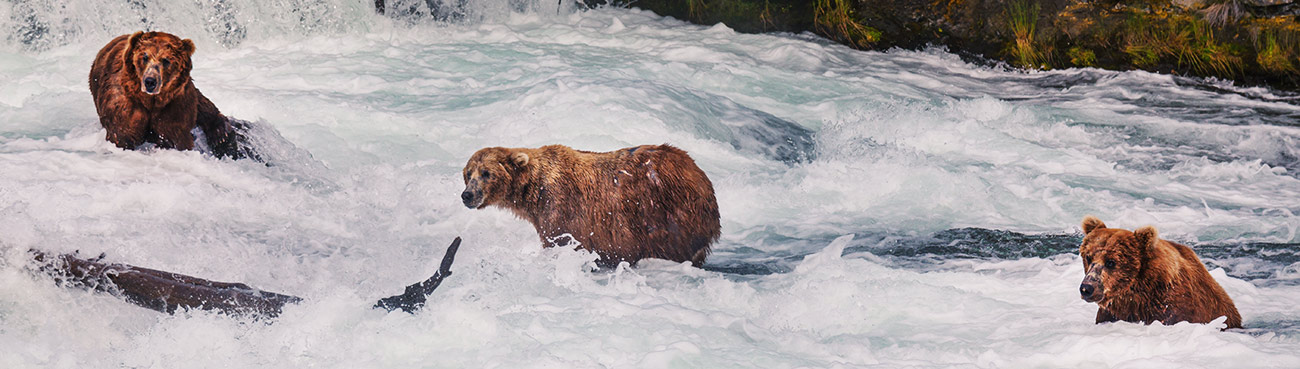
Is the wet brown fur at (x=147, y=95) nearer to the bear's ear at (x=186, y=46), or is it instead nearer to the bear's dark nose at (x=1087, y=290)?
the bear's ear at (x=186, y=46)

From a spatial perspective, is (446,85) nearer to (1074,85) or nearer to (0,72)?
(0,72)

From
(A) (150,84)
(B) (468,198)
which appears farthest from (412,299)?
(A) (150,84)

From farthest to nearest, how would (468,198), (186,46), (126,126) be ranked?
1. (126,126)
2. (186,46)
3. (468,198)

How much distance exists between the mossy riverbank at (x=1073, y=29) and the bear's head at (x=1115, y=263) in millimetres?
7984

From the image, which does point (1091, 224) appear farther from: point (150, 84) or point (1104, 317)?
point (150, 84)

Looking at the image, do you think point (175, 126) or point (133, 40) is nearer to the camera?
point (133, 40)

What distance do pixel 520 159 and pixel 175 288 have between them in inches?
57.5

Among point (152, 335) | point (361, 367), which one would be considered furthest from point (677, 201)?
point (152, 335)

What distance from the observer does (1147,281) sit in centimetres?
336

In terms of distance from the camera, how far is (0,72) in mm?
8906

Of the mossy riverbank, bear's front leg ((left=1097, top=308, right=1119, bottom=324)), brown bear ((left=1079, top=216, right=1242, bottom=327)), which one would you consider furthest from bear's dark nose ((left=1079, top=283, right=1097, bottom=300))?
the mossy riverbank

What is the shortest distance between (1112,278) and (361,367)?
2438 mm

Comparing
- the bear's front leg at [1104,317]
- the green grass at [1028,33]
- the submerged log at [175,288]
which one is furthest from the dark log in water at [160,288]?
the green grass at [1028,33]

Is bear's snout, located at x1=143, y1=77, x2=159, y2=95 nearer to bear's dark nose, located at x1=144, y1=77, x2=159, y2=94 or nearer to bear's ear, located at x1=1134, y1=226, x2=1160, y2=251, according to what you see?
bear's dark nose, located at x1=144, y1=77, x2=159, y2=94
